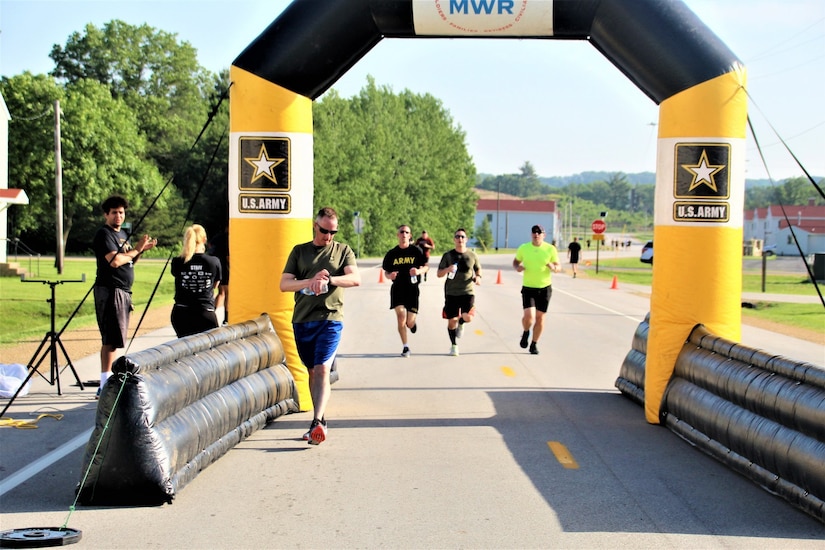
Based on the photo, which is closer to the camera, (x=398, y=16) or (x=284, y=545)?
(x=284, y=545)

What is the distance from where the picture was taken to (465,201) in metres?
86.6

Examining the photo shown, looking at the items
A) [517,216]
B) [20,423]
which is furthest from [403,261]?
[517,216]

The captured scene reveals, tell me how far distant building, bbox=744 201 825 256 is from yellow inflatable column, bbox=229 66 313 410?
114462 millimetres

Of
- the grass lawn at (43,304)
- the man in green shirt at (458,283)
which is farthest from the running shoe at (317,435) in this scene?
the grass lawn at (43,304)

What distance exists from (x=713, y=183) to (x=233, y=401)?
514 centimetres

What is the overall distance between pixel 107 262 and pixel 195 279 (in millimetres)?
935

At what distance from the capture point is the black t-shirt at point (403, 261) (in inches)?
591

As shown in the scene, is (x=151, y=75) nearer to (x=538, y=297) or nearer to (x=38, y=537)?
(x=538, y=297)

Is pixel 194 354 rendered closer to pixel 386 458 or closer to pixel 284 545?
pixel 386 458

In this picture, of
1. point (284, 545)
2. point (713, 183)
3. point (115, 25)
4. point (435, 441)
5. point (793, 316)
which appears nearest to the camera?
point (284, 545)

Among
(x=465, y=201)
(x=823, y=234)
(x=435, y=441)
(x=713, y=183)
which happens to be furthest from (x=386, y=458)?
(x=823, y=234)

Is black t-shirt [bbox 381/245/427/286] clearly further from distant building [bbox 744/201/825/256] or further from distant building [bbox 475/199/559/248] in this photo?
distant building [bbox 475/199/559/248]

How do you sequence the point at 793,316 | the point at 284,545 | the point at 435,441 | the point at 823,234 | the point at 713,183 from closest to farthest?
the point at 284,545 → the point at 435,441 → the point at 713,183 → the point at 793,316 → the point at 823,234

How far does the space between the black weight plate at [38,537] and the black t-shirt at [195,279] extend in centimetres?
483
